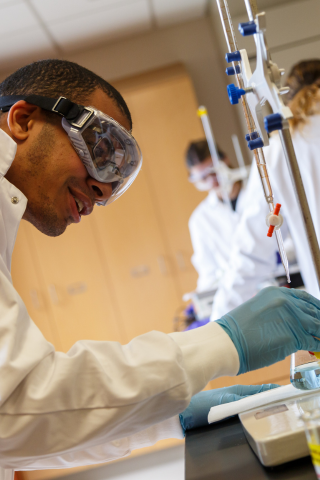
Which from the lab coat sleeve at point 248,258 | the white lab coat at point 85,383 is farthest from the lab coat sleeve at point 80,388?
the lab coat sleeve at point 248,258

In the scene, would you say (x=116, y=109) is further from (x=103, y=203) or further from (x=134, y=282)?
(x=134, y=282)

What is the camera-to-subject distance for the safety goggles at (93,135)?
103 centimetres

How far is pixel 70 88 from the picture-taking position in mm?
1093

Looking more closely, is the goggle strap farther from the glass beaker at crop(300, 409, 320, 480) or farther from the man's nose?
the glass beaker at crop(300, 409, 320, 480)

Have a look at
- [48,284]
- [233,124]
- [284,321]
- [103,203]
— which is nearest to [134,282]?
[48,284]

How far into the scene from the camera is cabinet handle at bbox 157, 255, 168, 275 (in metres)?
3.56

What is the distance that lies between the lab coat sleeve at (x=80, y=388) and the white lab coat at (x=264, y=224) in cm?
95

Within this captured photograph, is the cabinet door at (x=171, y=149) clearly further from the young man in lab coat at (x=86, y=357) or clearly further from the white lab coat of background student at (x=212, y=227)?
the young man in lab coat at (x=86, y=357)

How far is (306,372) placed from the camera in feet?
2.74

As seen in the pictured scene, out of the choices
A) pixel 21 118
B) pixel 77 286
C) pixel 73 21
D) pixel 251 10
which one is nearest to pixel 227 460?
pixel 251 10

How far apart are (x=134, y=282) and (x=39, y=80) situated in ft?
8.46

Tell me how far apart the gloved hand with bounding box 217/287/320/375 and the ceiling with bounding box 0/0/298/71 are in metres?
2.95

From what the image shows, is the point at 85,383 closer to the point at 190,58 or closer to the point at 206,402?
the point at 206,402

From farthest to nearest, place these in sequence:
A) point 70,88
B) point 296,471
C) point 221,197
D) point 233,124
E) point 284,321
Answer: point 233,124
point 221,197
point 70,88
point 284,321
point 296,471
